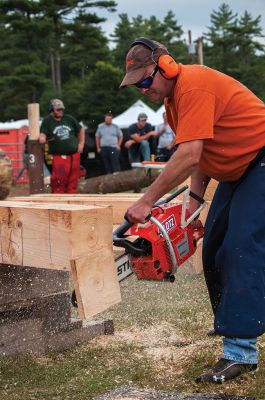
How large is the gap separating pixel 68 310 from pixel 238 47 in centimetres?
5558

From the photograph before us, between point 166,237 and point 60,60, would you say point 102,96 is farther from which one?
point 166,237

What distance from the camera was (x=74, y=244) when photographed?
279cm

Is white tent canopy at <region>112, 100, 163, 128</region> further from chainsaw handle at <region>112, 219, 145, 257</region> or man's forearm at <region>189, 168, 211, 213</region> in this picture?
chainsaw handle at <region>112, 219, 145, 257</region>

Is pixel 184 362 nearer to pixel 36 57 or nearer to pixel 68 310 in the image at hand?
pixel 68 310

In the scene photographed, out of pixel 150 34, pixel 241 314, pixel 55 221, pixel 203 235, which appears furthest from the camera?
pixel 150 34

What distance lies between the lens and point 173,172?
3018 millimetres

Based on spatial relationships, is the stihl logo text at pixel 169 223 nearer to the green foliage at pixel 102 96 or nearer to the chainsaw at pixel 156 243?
the chainsaw at pixel 156 243

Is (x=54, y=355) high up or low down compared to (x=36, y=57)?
down

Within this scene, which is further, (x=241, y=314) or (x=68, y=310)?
(x=68, y=310)

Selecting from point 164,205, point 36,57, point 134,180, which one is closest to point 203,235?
point 164,205

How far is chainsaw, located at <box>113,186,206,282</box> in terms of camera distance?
10.5 feet

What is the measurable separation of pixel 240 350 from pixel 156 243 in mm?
699

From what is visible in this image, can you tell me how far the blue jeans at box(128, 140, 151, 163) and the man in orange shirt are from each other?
12340 millimetres

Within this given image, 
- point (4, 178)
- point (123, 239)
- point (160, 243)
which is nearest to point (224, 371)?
point (160, 243)
